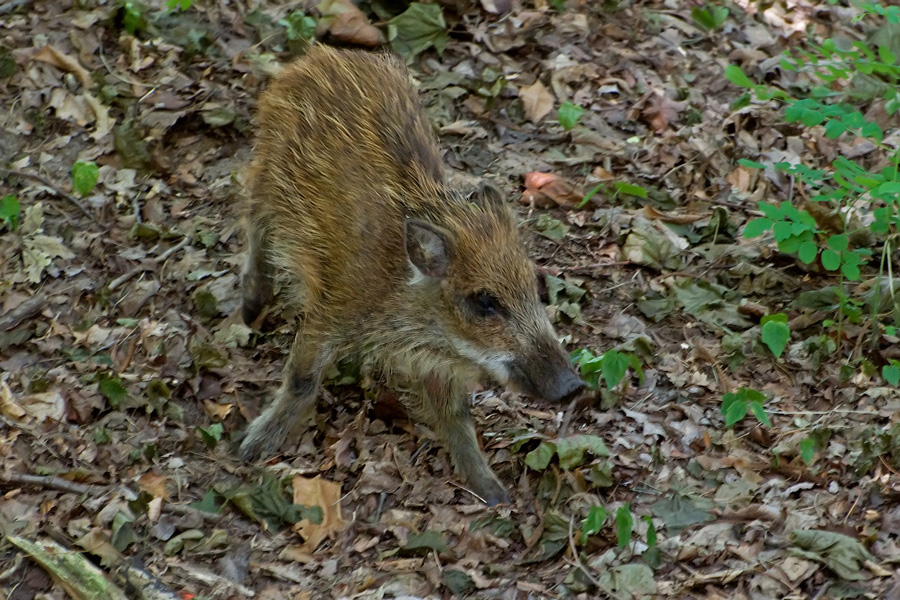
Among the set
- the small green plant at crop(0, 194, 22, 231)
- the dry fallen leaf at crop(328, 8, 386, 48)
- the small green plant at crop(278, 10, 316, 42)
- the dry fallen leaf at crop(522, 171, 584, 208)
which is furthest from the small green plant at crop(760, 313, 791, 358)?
the small green plant at crop(0, 194, 22, 231)

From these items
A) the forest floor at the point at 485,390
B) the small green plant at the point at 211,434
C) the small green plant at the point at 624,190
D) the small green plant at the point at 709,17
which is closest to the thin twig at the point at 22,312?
the forest floor at the point at 485,390

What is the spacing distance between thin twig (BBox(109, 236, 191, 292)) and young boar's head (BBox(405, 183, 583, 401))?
2.08 meters

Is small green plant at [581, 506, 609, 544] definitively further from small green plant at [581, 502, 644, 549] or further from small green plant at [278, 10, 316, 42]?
small green plant at [278, 10, 316, 42]

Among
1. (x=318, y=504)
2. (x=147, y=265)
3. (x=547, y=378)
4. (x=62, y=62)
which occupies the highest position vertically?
(x=62, y=62)

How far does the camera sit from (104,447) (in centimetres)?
507

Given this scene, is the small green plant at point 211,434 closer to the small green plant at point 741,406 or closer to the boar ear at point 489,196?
the boar ear at point 489,196

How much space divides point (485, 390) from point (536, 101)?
2463mm

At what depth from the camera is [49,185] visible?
20.8 ft

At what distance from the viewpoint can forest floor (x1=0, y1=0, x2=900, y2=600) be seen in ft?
14.5

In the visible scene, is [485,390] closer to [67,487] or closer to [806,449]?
[806,449]

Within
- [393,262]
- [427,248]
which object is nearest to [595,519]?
[427,248]

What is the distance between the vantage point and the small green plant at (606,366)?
4.89 meters

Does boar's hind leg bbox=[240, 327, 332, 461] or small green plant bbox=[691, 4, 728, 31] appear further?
small green plant bbox=[691, 4, 728, 31]

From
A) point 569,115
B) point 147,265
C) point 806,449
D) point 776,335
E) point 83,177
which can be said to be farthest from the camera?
point 569,115
